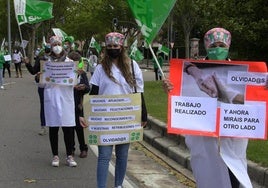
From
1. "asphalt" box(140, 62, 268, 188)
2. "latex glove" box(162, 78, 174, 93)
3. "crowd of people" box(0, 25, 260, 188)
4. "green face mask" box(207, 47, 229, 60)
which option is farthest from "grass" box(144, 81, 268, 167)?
"latex glove" box(162, 78, 174, 93)

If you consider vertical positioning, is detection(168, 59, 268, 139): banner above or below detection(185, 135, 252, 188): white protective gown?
above

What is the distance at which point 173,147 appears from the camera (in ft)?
28.0

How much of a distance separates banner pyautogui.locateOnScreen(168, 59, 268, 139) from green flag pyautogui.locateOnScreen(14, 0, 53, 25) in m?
6.85

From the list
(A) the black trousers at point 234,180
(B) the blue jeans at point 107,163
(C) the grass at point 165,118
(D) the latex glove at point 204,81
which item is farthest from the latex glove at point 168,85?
(C) the grass at point 165,118

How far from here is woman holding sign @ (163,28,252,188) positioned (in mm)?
4344

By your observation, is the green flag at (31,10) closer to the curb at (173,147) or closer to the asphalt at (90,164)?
the asphalt at (90,164)

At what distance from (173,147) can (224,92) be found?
423 cm

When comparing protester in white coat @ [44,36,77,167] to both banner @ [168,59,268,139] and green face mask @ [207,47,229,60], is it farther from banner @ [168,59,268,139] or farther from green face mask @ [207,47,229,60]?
green face mask @ [207,47,229,60]

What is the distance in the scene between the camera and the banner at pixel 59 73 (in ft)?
25.3

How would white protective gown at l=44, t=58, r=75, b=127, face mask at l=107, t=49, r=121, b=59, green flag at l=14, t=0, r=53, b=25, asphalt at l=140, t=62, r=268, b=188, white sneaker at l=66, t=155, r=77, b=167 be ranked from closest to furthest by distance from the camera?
face mask at l=107, t=49, r=121, b=59
asphalt at l=140, t=62, r=268, b=188
white protective gown at l=44, t=58, r=75, b=127
white sneaker at l=66, t=155, r=77, b=167
green flag at l=14, t=0, r=53, b=25

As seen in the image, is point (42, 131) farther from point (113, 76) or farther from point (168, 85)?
point (168, 85)

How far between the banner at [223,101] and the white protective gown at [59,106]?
339 centimetres

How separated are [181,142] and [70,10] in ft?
156

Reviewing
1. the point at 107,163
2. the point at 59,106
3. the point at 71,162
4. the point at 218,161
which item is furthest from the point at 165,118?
the point at 218,161
